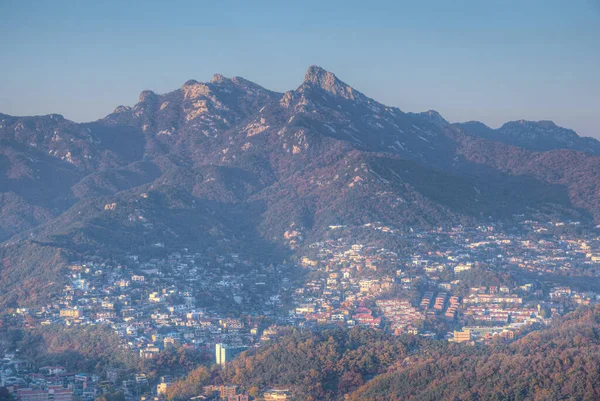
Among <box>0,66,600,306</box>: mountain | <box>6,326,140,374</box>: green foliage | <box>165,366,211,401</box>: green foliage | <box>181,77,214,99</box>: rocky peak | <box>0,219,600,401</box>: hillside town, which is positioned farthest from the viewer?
<box>181,77,214,99</box>: rocky peak

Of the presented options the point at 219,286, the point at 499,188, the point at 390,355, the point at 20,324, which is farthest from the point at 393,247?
the point at 390,355

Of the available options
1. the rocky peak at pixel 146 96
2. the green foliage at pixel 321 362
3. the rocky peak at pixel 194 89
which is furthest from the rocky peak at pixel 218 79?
the green foliage at pixel 321 362

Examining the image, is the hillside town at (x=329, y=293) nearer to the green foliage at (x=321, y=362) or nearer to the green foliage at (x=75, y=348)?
the green foliage at (x=75, y=348)

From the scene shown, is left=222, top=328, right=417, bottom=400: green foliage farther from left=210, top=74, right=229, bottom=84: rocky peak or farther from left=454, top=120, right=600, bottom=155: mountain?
left=454, top=120, right=600, bottom=155: mountain

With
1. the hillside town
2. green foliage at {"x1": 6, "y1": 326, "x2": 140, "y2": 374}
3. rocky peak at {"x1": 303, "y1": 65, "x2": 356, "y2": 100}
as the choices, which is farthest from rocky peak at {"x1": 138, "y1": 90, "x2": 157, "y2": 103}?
green foliage at {"x1": 6, "y1": 326, "x2": 140, "y2": 374}

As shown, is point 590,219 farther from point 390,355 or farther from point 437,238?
point 390,355

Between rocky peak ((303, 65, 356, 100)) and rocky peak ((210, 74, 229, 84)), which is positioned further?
rocky peak ((210, 74, 229, 84))

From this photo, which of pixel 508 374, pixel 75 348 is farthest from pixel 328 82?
pixel 508 374
